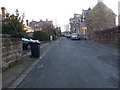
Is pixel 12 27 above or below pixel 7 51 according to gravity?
above

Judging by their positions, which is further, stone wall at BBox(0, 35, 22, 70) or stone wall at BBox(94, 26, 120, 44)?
stone wall at BBox(94, 26, 120, 44)

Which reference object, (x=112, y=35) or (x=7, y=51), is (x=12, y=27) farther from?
(x=112, y=35)

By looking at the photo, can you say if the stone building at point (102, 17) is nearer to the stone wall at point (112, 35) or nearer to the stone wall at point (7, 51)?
the stone wall at point (112, 35)

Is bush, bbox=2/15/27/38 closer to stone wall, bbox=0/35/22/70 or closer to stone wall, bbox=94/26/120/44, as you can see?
stone wall, bbox=0/35/22/70

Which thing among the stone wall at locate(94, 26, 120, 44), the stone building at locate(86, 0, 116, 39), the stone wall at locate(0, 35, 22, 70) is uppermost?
the stone building at locate(86, 0, 116, 39)

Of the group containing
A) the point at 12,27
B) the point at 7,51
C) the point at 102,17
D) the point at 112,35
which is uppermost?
the point at 102,17

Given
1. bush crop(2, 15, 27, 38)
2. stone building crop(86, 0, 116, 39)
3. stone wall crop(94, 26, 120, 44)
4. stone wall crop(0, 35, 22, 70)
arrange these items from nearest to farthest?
stone wall crop(0, 35, 22, 70) → bush crop(2, 15, 27, 38) → stone wall crop(94, 26, 120, 44) → stone building crop(86, 0, 116, 39)

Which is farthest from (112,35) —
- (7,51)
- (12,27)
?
(7,51)

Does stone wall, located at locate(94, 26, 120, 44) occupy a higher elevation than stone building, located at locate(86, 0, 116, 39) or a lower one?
lower

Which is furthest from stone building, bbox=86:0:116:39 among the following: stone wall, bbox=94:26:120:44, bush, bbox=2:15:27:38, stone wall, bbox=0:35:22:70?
stone wall, bbox=0:35:22:70

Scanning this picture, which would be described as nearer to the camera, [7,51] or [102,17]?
[7,51]

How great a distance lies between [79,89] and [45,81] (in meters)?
1.44

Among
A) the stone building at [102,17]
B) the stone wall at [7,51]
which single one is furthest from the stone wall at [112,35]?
the stone wall at [7,51]

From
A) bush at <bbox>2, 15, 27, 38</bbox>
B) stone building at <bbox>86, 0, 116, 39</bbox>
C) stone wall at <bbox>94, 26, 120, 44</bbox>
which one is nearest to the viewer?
bush at <bbox>2, 15, 27, 38</bbox>
